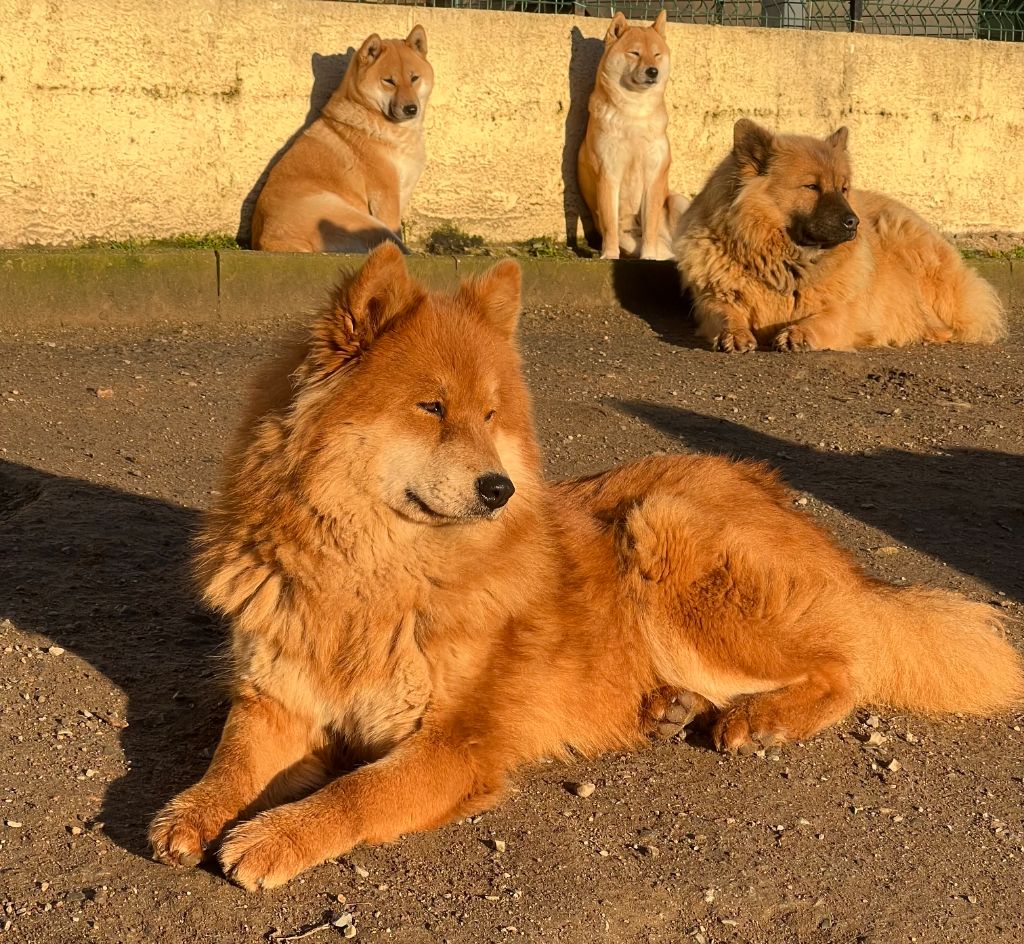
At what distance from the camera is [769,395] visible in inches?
334

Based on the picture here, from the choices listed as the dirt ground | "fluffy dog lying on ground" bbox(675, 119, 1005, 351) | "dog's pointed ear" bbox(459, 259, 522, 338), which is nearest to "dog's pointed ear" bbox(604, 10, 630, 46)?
"fluffy dog lying on ground" bbox(675, 119, 1005, 351)

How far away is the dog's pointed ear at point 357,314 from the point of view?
139 inches

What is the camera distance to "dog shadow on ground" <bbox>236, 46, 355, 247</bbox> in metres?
10.7

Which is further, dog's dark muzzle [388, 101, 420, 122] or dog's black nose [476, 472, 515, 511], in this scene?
Answer: dog's dark muzzle [388, 101, 420, 122]

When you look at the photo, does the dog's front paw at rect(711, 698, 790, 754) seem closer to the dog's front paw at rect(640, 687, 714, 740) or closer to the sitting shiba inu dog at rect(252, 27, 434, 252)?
the dog's front paw at rect(640, 687, 714, 740)

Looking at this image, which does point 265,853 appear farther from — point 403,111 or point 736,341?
point 403,111

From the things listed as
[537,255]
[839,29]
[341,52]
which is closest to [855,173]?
[839,29]

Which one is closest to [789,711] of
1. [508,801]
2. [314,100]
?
[508,801]

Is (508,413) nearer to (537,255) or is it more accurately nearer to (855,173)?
(537,255)

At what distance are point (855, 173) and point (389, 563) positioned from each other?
1034 centimetres

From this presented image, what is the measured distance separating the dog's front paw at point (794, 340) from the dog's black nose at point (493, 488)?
20.7ft

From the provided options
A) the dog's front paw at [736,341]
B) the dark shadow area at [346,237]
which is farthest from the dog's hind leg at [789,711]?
the dark shadow area at [346,237]

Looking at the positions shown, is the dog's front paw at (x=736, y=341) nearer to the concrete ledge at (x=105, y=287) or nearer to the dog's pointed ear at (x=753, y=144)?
the dog's pointed ear at (x=753, y=144)

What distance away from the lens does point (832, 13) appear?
12.7 meters
